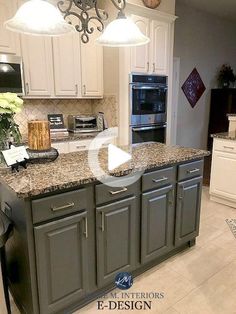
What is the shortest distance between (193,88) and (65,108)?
9.51 feet

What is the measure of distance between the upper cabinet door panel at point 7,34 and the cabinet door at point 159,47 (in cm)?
188

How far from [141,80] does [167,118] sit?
84cm

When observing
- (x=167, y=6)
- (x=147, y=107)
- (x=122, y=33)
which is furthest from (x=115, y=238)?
(x=167, y=6)

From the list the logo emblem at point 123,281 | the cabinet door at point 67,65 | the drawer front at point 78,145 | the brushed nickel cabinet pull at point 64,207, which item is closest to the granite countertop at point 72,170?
the brushed nickel cabinet pull at point 64,207

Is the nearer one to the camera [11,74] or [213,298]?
[213,298]

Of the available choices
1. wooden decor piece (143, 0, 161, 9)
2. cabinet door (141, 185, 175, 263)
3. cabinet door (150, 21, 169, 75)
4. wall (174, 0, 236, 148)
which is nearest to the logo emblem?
cabinet door (141, 185, 175, 263)

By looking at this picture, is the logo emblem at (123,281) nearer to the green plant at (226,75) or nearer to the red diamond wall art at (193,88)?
the red diamond wall art at (193,88)

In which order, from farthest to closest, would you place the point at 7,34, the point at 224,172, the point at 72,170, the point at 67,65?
the point at 67,65 → the point at 224,172 → the point at 7,34 → the point at 72,170

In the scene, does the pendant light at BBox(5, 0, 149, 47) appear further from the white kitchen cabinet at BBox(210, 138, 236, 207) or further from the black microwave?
the white kitchen cabinet at BBox(210, 138, 236, 207)

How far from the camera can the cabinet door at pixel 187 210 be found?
2270 millimetres

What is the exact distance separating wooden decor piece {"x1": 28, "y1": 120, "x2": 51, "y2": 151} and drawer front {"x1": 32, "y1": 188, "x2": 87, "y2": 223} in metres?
0.53

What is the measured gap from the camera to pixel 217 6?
4.96m

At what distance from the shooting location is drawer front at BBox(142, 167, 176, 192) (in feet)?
6.46
